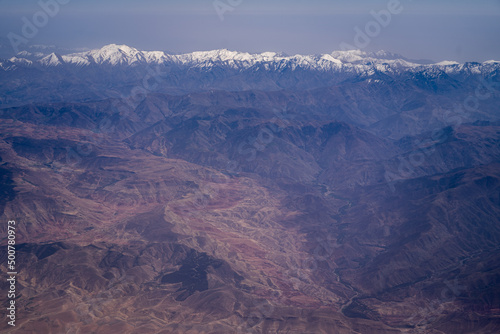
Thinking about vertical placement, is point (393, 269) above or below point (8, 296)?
above

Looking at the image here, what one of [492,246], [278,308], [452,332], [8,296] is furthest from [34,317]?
[492,246]

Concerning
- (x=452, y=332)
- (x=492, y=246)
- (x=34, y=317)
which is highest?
(x=492, y=246)

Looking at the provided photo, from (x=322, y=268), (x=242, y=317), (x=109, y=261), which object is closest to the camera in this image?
(x=242, y=317)

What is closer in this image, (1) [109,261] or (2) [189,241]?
(1) [109,261]

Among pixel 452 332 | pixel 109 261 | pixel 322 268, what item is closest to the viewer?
pixel 452 332

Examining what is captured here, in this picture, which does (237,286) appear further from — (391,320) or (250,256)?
(391,320)

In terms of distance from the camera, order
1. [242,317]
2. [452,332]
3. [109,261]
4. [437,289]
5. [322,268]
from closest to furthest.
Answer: [452,332] → [242,317] → [437,289] → [109,261] → [322,268]

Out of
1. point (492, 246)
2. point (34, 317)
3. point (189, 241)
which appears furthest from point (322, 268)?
point (34, 317)

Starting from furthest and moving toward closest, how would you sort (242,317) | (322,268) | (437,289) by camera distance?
(322,268), (437,289), (242,317)

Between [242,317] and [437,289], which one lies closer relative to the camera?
[242,317]
